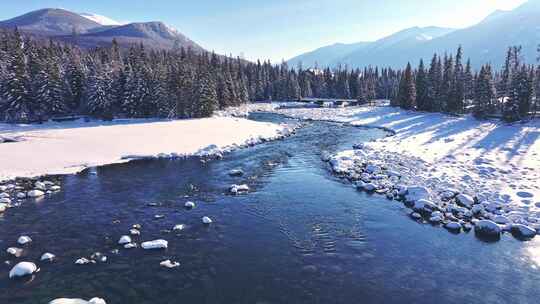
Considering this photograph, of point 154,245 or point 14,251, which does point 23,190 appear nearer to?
point 14,251

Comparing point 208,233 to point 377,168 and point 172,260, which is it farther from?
point 377,168

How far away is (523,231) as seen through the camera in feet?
67.5

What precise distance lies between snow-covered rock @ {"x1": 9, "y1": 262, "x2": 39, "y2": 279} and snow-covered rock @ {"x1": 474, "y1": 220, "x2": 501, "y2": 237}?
2420 centimetres

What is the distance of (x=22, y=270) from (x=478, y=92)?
75.5m

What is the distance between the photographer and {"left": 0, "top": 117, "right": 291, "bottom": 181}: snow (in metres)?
35.9

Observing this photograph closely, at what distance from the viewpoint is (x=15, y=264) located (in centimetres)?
1678

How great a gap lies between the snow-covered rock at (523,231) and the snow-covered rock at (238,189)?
729 inches

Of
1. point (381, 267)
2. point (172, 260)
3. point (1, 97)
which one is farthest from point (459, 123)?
point (1, 97)

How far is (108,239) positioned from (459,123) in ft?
216

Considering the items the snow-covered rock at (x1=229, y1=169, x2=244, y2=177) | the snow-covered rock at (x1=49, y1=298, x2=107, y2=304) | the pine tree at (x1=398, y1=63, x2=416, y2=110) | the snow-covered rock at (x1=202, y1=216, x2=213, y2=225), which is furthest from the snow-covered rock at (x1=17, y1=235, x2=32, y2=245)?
the pine tree at (x1=398, y1=63, x2=416, y2=110)

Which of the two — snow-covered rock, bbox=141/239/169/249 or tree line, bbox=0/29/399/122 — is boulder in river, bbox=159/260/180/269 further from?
tree line, bbox=0/29/399/122

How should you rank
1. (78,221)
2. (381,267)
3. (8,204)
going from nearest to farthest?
(381,267) < (78,221) < (8,204)

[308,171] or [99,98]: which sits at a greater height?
[99,98]

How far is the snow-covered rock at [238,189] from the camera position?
2824 cm
